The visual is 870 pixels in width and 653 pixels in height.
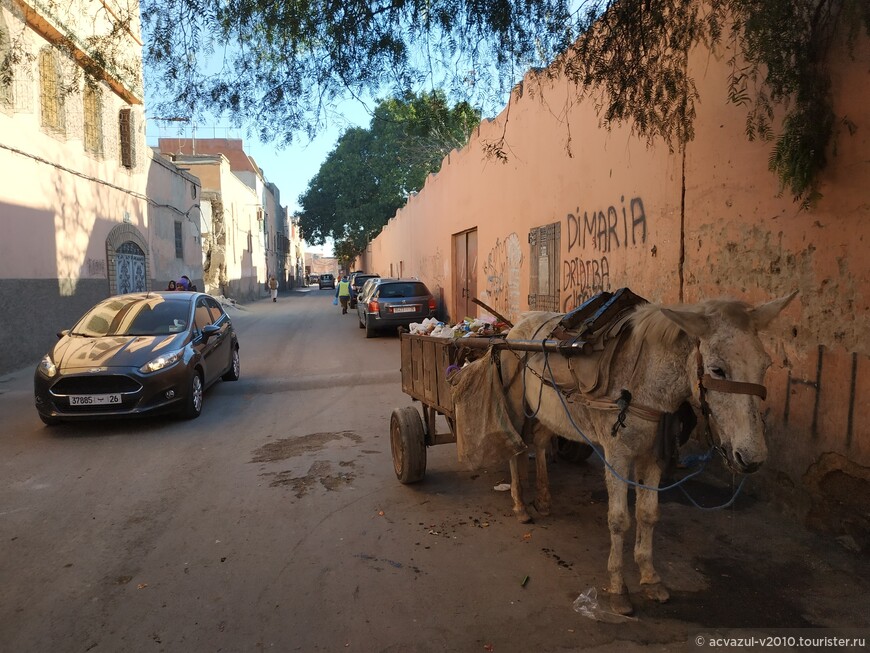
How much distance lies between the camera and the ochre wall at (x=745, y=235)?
361 centimetres

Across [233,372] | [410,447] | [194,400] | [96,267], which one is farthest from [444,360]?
[96,267]

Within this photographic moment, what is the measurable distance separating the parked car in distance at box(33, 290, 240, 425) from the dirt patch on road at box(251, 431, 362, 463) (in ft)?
5.37

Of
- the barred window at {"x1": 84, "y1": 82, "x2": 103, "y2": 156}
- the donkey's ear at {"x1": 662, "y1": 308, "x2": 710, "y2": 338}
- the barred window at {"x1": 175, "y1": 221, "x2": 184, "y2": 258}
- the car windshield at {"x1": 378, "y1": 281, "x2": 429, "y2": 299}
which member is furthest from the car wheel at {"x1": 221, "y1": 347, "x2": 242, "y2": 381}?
the barred window at {"x1": 175, "y1": 221, "x2": 184, "y2": 258}

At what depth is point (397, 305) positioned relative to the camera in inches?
601

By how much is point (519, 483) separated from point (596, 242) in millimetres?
4084

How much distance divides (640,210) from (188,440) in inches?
221

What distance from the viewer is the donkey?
98.0 inches

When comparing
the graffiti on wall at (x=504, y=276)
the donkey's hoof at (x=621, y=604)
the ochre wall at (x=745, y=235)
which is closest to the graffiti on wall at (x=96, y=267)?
the graffiti on wall at (x=504, y=276)

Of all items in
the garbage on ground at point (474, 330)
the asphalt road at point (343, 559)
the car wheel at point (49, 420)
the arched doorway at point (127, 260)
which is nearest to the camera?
the asphalt road at point (343, 559)

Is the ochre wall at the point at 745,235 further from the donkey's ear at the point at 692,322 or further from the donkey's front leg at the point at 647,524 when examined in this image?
the donkey's front leg at the point at 647,524

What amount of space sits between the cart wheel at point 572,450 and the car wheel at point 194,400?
456 centimetres

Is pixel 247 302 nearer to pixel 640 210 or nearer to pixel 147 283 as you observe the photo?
pixel 147 283

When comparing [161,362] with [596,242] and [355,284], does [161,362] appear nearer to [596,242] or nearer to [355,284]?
[596,242]

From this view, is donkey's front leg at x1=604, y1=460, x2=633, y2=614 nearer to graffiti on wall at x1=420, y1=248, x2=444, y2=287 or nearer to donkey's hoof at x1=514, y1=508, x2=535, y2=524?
donkey's hoof at x1=514, y1=508, x2=535, y2=524
